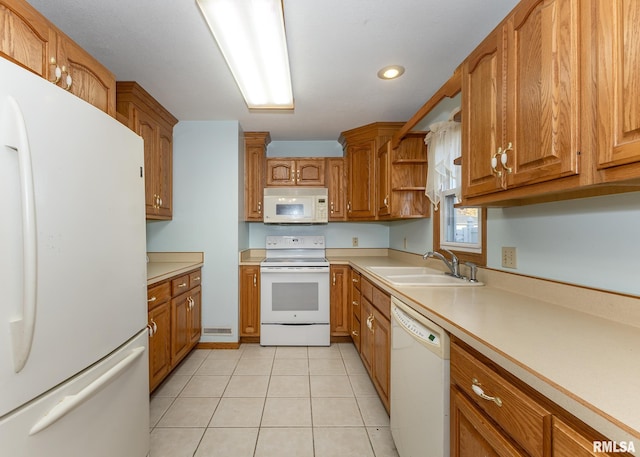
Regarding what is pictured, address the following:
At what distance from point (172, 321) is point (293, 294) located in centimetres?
114

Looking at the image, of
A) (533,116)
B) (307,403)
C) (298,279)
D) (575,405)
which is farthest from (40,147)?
(298,279)

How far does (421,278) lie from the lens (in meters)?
1.94

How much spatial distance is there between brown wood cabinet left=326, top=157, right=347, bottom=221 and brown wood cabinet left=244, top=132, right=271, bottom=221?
0.79m

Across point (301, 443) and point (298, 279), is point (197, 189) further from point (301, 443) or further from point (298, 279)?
point (301, 443)

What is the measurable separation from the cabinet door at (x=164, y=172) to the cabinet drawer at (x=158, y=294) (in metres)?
0.77

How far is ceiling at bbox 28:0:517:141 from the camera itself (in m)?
1.37

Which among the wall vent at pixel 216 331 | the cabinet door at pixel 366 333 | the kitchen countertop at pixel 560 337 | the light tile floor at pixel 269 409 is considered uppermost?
the kitchen countertop at pixel 560 337

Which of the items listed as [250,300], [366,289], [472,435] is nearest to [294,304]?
[250,300]

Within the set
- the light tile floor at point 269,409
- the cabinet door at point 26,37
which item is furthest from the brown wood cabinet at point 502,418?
the cabinet door at point 26,37

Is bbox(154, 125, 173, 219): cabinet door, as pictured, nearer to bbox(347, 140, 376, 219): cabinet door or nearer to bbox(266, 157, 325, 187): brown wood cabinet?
bbox(266, 157, 325, 187): brown wood cabinet

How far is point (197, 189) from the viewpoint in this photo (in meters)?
2.85

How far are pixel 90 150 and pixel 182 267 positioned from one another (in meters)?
1.60

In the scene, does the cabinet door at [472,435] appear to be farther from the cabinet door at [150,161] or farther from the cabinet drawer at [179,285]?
the cabinet door at [150,161]

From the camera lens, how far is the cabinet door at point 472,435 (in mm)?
715
